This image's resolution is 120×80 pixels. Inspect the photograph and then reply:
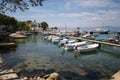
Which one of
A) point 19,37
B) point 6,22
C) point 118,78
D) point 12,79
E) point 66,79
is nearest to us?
point 12,79

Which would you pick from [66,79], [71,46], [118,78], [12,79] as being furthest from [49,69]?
[71,46]

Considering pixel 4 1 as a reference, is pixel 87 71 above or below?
below

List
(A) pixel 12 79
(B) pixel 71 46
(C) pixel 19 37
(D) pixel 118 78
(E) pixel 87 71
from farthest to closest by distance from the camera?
(C) pixel 19 37 < (B) pixel 71 46 < (E) pixel 87 71 < (D) pixel 118 78 < (A) pixel 12 79

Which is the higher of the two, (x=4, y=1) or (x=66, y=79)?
(x=4, y=1)

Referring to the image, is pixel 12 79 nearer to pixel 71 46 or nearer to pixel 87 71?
pixel 87 71

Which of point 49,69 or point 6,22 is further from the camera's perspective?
point 6,22

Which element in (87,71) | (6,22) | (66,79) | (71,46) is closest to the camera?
(66,79)

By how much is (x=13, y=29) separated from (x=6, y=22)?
1057cm

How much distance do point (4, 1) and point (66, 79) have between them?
1117 centimetres

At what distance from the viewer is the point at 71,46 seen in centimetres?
4209

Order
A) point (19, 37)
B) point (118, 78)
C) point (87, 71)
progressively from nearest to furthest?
point (118, 78)
point (87, 71)
point (19, 37)

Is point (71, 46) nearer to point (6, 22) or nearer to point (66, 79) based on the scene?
point (66, 79)

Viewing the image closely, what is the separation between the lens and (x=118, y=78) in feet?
56.1

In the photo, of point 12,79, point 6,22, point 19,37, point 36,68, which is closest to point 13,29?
point 6,22
